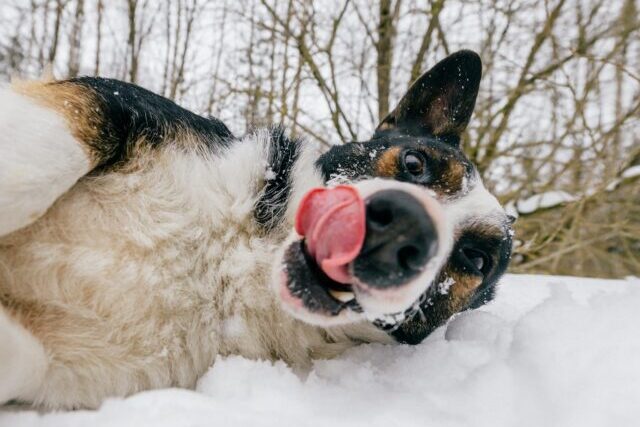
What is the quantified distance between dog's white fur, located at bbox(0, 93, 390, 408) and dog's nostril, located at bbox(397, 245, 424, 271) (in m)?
0.54

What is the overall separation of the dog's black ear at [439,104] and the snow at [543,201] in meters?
4.75

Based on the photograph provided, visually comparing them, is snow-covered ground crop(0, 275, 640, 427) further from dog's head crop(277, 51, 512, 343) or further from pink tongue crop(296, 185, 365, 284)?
pink tongue crop(296, 185, 365, 284)

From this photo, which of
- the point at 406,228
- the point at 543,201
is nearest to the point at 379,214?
the point at 406,228

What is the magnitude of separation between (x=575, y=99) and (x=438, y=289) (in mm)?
4936

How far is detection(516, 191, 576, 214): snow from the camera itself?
22.2 ft

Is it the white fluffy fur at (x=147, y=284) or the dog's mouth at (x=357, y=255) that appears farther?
the white fluffy fur at (x=147, y=284)

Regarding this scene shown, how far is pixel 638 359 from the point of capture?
119 cm

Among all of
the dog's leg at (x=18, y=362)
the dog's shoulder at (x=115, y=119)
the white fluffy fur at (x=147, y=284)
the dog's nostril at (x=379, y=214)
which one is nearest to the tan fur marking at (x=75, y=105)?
the dog's shoulder at (x=115, y=119)

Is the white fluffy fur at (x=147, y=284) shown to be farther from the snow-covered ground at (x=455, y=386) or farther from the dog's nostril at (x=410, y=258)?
the dog's nostril at (x=410, y=258)

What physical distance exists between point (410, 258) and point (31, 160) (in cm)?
112

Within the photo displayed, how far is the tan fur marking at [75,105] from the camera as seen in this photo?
159 cm

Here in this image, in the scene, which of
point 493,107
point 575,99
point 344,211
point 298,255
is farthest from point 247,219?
point 493,107

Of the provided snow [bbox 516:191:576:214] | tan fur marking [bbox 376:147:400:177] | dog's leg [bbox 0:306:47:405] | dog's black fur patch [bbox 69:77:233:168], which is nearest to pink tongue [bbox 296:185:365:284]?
tan fur marking [bbox 376:147:400:177]

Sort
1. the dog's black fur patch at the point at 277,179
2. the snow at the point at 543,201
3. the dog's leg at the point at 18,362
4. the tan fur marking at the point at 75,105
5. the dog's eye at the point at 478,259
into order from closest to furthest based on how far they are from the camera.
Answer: the dog's leg at the point at 18,362, the tan fur marking at the point at 75,105, the dog's black fur patch at the point at 277,179, the dog's eye at the point at 478,259, the snow at the point at 543,201
